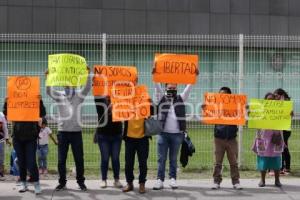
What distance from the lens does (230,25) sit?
98.9 ft

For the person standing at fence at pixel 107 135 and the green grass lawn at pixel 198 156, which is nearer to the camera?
the person standing at fence at pixel 107 135

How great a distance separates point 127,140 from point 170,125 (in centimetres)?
80

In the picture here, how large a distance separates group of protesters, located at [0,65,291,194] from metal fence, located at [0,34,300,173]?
2.20m

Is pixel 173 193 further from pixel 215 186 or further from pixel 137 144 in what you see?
pixel 137 144

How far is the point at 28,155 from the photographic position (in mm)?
9906

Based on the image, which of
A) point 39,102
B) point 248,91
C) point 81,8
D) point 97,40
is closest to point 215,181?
point 39,102

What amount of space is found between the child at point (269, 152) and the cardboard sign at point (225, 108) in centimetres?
54

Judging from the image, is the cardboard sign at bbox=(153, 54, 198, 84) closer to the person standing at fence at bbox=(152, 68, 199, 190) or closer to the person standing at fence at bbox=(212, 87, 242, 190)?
the person standing at fence at bbox=(152, 68, 199, 190)

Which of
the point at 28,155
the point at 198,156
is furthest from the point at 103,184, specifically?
the point at 198,156

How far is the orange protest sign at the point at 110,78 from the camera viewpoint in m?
10.5

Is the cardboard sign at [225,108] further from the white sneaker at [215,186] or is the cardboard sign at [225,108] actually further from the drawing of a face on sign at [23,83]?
the drawing of a face on sign at [23,83]

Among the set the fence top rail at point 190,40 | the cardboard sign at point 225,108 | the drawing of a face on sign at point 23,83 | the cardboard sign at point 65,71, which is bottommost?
the cardboard sign at point 225,108

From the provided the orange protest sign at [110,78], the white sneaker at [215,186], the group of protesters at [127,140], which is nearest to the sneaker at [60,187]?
the group of protesters at [127,140]

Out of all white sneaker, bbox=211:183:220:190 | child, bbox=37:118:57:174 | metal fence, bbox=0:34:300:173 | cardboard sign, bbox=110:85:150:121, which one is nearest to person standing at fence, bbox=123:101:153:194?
cardboard sign, bbox=110:85:150:121
